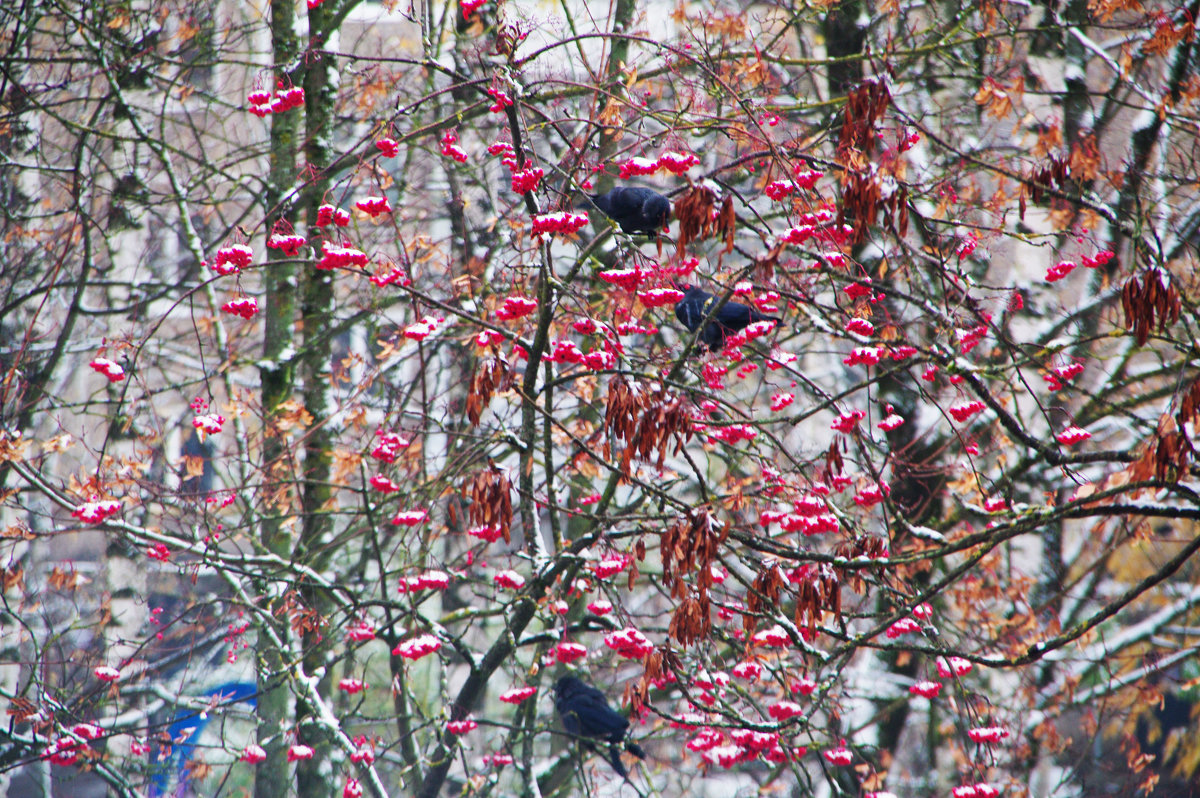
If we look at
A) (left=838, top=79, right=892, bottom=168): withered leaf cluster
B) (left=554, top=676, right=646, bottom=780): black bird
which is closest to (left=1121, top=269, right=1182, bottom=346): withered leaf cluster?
(left=838, top=79, right=892, bottom=168): withered leaf cluster

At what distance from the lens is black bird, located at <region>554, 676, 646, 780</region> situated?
5.29 metres

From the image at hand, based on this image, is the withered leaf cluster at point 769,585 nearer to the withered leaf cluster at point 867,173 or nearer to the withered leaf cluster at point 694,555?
the withered leaf cluster at point 694,555

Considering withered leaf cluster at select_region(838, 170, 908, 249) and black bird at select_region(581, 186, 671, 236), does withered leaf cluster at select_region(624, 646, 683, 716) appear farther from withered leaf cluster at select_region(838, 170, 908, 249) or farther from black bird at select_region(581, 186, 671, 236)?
withered leaf cluster at select_region(838, 170, 908, 249)

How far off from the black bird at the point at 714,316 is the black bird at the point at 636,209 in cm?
40

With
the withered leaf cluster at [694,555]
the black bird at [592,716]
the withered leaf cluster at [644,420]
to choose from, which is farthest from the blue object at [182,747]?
the withered leaf cluster at [644,420]

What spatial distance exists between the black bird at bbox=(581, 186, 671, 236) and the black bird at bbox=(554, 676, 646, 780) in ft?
Answer: 9.60

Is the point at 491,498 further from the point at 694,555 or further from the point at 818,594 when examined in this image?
the point at 818,594

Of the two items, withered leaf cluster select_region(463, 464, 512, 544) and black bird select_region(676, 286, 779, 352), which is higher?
black bird select_region(676, 286, 779, 352)

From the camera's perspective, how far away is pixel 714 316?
385 centimetres

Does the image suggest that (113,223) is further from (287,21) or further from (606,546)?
(606,546)

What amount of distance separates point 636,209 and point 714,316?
562mm

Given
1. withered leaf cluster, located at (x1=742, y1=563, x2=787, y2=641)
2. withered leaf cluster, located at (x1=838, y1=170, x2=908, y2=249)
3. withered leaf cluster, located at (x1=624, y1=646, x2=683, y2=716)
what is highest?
withered leaf cluster, located at (x1=838, y1=170, x2=908, y2=249)

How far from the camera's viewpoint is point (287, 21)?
7.09 meters

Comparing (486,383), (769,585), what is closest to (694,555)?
(769,585)
